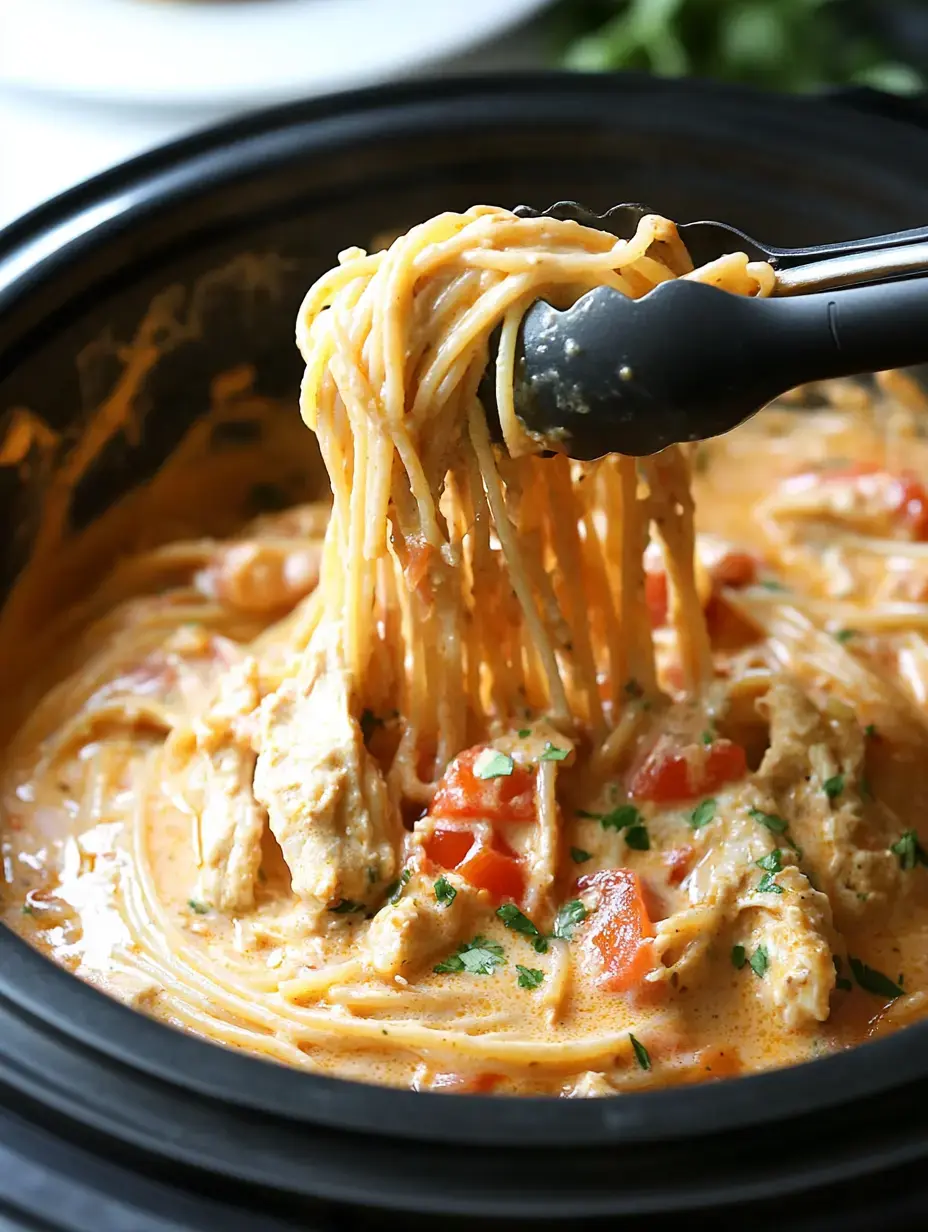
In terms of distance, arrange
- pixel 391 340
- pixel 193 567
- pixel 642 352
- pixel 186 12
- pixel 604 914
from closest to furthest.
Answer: pixel 642 352 < pixel 391 340 < pixel 604 914 < pixel 193 567 < pixel 186 12

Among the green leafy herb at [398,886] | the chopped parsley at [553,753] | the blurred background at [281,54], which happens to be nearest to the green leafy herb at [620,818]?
the chopped parsley at [553,753]

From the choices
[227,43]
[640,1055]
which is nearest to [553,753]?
[640,1055]

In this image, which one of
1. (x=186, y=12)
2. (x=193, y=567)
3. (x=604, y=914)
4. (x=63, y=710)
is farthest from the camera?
(x=186, y=12)

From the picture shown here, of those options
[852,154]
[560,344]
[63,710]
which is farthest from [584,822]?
[852,154]

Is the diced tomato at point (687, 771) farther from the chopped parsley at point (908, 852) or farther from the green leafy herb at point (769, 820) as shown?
the chopped parsley at point (908, 852)

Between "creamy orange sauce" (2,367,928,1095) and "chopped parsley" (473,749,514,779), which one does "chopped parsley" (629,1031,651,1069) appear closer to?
"creamy orange sauce" (2,367,928,1095)

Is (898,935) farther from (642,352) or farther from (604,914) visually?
(642,352)
